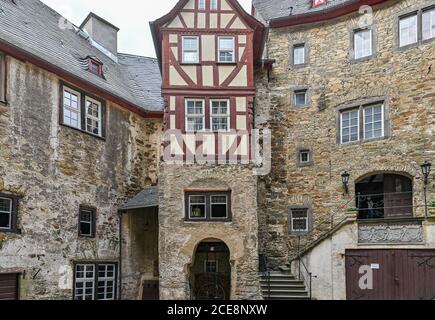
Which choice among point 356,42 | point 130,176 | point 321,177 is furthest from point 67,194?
point 356,42

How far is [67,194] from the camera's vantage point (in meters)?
14.3

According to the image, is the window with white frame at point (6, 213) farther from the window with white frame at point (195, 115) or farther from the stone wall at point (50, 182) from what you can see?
the window with white frame at point (195, 115)

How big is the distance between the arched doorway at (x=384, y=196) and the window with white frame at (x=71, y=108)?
28.3 feet

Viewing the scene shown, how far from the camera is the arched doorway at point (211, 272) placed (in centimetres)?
1534

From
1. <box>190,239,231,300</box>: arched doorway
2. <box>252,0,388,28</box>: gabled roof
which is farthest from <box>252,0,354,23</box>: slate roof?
<box>190,239,231,300</box>: arched doorway

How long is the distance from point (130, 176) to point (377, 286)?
8660mm

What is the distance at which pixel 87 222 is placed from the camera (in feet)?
49.8

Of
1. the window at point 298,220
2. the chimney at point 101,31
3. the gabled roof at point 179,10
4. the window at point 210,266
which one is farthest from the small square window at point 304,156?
the chimney at point 101,31

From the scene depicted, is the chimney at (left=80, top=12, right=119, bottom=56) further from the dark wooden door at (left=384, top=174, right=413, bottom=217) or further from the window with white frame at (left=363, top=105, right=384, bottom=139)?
the dark wooden door at (left=384, top=174, right=413, bottom=217)

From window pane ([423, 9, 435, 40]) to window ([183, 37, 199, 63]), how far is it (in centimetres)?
646

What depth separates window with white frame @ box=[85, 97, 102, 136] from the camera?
15539 millimetres

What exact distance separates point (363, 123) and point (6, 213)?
33.3ft
